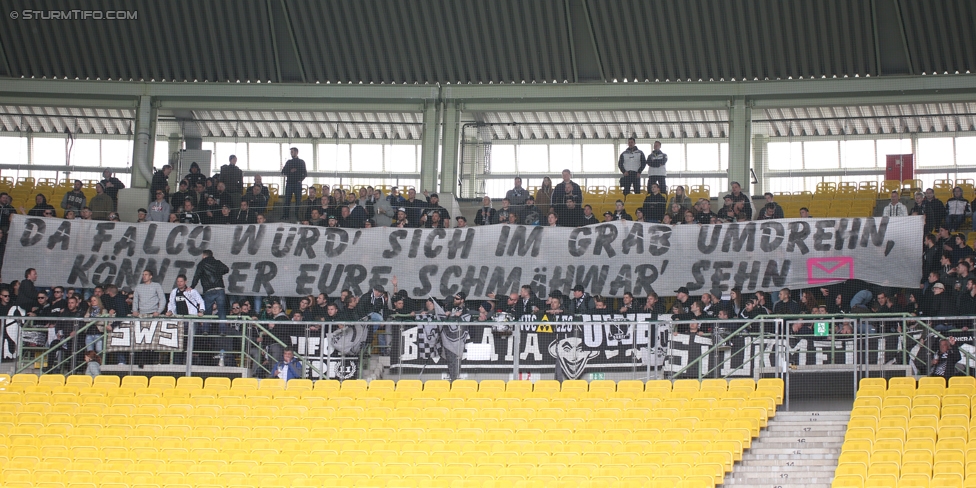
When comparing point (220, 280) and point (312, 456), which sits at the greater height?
point (220, 280)

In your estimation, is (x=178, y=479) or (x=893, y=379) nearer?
(x=178, y=479)

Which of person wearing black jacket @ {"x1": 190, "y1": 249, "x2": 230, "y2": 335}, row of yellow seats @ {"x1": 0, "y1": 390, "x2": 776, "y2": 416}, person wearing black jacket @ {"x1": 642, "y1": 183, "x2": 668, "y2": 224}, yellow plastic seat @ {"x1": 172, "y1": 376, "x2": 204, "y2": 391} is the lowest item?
row of yellow seats @ {"x1": 0, "y1": 390, "x2": 776, "y2": 416}

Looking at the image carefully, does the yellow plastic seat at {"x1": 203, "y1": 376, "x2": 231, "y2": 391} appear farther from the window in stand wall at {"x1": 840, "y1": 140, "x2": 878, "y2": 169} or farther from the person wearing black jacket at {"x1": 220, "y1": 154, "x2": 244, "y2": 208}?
the window in stand wall at {"x1": 840, "y1": 140, "x2": 878, "y2": 169}

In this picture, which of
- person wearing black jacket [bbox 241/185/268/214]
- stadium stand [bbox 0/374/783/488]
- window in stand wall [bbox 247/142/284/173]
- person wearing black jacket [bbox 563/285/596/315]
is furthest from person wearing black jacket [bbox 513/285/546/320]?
window in stand wall [bbox 247/142/284/173]

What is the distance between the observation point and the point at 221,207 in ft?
76.6

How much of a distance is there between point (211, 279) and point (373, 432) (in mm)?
7018

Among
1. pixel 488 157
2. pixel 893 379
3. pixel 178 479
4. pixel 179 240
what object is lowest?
pixel 178 479

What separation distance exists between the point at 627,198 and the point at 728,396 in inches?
349

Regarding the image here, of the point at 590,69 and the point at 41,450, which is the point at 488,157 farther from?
A: the point at 41,450

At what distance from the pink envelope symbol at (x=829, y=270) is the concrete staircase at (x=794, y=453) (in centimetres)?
537

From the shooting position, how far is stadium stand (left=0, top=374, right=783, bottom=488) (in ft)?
→ 45.5

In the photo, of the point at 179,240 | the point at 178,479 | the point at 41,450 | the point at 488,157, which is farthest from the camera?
the point at 488,157

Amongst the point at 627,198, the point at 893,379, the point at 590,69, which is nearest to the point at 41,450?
the point at 893,379

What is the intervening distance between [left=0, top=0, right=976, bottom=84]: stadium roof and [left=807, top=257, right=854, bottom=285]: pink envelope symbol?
6008mm
